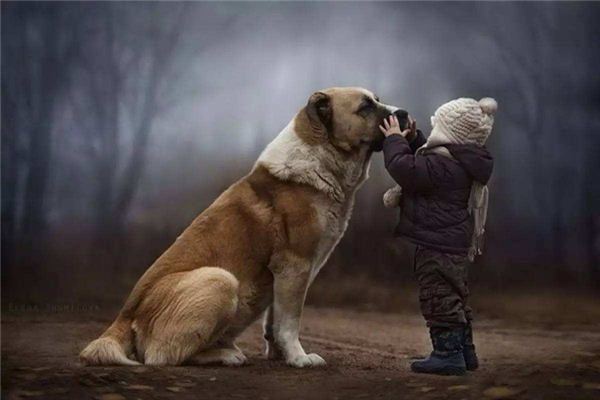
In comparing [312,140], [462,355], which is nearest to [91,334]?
[312,140]

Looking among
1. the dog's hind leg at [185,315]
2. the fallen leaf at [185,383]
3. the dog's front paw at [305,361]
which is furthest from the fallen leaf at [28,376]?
the dog's front paw at [305,361]

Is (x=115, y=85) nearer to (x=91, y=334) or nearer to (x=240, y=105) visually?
(x=240, y=105)

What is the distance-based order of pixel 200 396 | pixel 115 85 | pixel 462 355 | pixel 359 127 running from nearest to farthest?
pixel 200 396 → pixel 462 355 → pixel 359 127 → pixel 115 85

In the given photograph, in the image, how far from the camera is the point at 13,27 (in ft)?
13.5

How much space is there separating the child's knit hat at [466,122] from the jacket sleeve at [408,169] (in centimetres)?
16

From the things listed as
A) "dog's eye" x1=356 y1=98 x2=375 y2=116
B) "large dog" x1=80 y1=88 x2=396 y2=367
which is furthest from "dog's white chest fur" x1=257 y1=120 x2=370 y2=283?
"dog's eye" x1=356 y1=98 x2=375 y2=116

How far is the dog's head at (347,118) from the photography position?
3973mm

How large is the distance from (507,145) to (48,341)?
2679 millimetres

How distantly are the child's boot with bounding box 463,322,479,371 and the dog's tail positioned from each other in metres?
1.57

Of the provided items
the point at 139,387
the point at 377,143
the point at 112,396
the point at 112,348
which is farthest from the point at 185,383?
the point at 377,143

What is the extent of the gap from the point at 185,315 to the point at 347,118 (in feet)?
4.18

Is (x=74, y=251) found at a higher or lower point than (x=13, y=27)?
lower

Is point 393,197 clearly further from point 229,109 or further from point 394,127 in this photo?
point 229,109

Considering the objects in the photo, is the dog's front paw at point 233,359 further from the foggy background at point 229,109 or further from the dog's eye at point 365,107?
the dog's eye at point 365,107
